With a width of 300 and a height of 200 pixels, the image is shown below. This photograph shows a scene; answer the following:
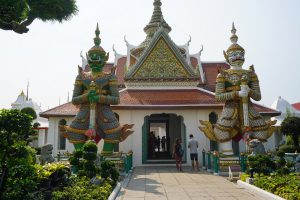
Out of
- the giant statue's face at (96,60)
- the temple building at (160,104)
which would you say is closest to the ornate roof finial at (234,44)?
the temple building at (160,104)

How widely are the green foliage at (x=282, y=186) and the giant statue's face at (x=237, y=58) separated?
5.36 metres

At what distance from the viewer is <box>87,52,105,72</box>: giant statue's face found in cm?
1175

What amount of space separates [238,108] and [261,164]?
356 cm

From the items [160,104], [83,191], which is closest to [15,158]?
[83,191]

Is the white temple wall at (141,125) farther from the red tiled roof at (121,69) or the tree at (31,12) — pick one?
the tree at (31,12)

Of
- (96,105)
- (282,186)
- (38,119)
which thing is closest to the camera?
(282,186)

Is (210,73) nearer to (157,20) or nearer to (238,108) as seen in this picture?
(157,20)

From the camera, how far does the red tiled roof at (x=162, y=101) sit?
45.2ft

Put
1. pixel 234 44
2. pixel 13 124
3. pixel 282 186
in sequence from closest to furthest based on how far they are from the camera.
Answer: pixel 13 124
pixel 282 186
pixel 234 44

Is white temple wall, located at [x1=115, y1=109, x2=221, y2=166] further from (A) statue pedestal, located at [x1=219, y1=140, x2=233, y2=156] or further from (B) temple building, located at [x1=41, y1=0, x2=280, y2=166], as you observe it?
(A) statue pedestal, located at [x1=219, y1=140, x2=233, y2=156]

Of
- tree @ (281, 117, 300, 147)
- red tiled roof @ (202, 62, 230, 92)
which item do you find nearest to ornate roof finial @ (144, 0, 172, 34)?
red tiled roof @ (202, 62, 230, 92)

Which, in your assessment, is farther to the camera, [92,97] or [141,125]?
[141,125]

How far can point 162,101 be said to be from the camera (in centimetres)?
1420

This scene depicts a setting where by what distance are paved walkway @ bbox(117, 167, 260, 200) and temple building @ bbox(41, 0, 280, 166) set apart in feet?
13.3
